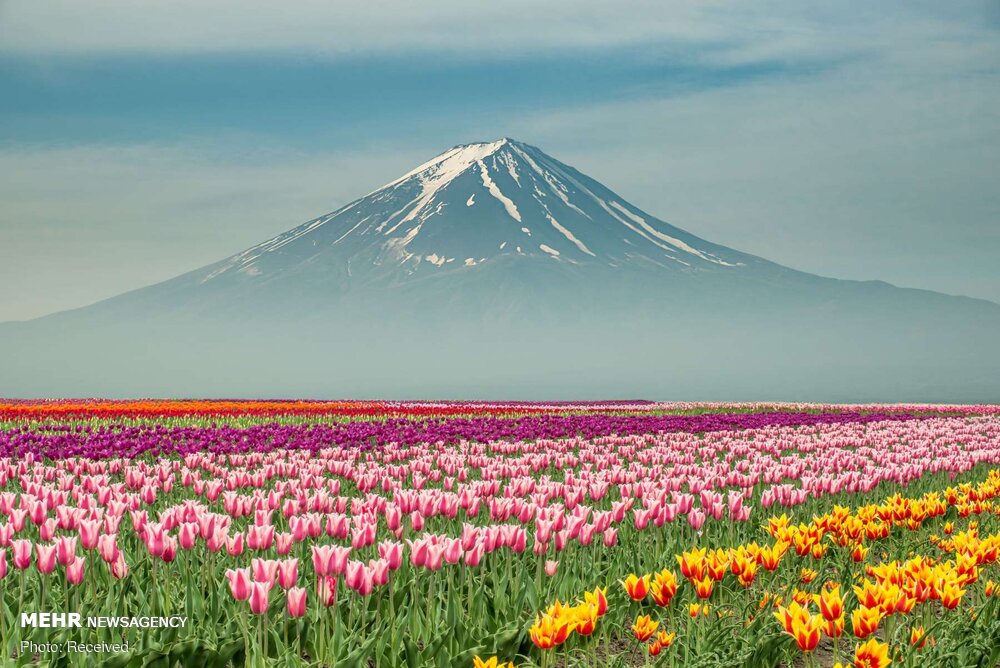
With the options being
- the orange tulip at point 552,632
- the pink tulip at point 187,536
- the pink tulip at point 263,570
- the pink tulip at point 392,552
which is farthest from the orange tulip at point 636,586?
the pink tulip at point 187,536

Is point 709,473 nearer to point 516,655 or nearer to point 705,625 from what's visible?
point 705,625

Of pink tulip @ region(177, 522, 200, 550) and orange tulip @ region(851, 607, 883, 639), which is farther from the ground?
pink tulip @ region(177, 522, 200, 550)

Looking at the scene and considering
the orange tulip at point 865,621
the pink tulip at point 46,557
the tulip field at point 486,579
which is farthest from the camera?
the pink tulip at point 46,557

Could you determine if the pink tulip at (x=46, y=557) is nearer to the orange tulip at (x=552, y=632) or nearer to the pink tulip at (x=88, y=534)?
the pink tulip at (x=88, y=534)

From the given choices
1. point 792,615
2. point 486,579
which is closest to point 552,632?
point 792,615

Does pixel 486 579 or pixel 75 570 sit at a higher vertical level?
pixel 75 570

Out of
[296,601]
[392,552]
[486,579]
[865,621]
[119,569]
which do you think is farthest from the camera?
[486,579]

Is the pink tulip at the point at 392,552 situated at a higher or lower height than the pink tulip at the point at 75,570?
higher

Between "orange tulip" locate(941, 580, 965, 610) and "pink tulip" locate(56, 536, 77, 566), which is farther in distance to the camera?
"pink tulip" locate(56, 536, 77, 566)

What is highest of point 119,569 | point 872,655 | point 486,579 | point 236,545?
point 236,545

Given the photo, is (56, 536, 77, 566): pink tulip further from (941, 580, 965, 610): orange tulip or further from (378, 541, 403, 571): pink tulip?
(941, 580, 965, 610): orange tulip

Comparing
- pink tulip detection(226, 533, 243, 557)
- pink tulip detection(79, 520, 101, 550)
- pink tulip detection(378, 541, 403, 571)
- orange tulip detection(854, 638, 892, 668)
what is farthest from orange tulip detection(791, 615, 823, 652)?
pink tulip detection(79, 520, 101, 550)

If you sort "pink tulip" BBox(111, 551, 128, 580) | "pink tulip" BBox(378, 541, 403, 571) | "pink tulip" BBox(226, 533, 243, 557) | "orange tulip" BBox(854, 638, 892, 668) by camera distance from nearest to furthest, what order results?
"orange tulip" BBox(854, 638, 892, 668), "pink tulip" BBox(378, 541, 403, 571), "pink tulip" BBox(111, 551, 128, 580), "pink tulip" BBox(226, 533, 243, 557)

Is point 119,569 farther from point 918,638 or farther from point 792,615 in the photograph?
point 918,638
